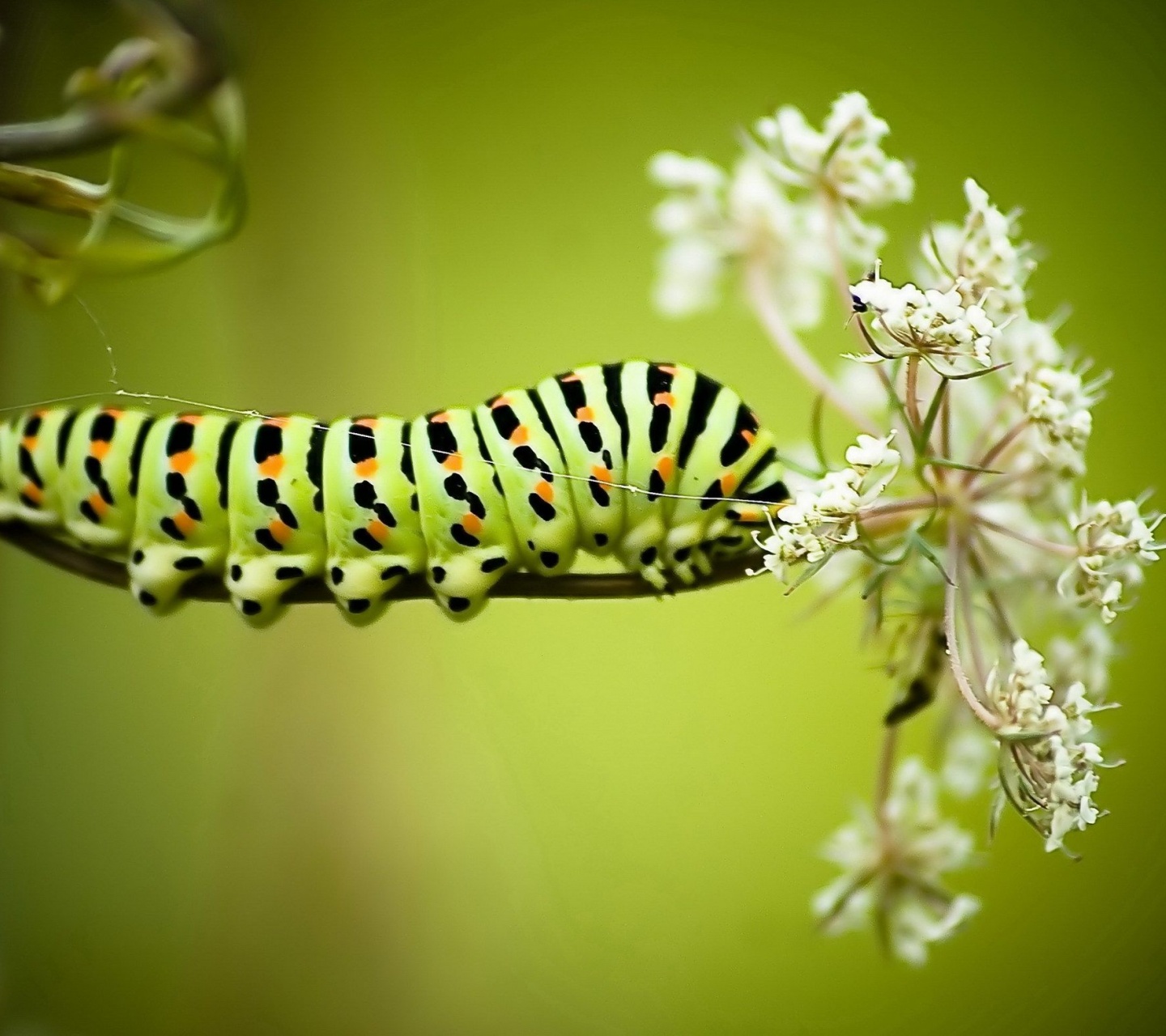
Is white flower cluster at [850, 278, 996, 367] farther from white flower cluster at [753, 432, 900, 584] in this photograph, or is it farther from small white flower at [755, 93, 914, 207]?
small white flower at [755, 93, 914, 207]

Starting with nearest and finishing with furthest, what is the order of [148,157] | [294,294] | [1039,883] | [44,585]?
[148,157]
[44,585]
[1039,883]
[294,294]

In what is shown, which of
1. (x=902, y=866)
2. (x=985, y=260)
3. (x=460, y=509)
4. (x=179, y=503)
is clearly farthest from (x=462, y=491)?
(x=902, y=866)

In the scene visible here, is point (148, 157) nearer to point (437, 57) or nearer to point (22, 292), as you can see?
point (22, 292)

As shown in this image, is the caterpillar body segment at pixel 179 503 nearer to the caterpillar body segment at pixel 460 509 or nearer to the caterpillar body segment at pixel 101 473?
the caterpillar body segment at pixel 101 473

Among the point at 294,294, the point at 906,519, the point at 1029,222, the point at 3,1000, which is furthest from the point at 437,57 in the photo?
the point at 3,1000

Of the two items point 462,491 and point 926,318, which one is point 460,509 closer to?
point 462,491

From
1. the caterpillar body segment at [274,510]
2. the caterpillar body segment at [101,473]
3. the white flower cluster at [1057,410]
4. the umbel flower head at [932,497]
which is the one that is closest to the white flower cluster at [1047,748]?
the umbel flower head at [932,497]
